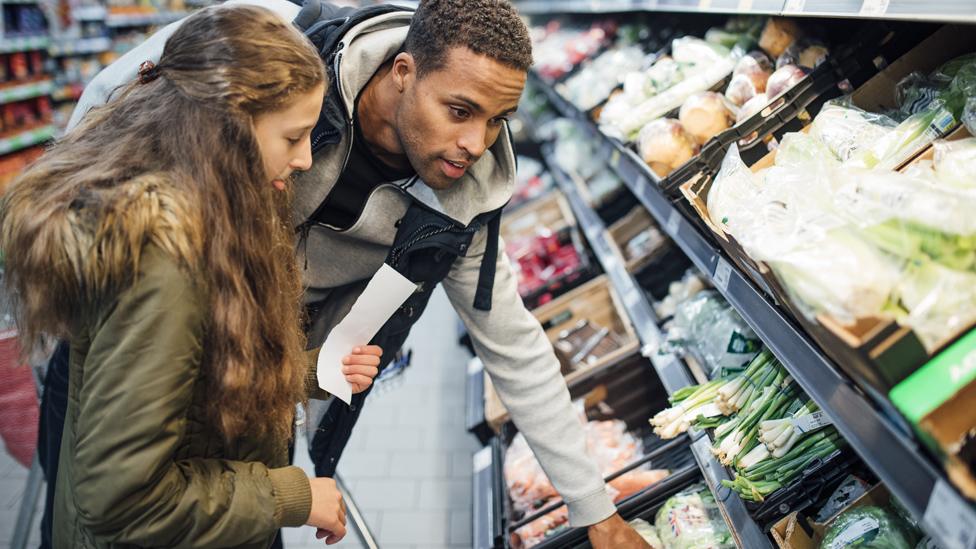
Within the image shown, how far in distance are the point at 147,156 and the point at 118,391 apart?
343mm

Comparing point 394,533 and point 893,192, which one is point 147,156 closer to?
point 893,192

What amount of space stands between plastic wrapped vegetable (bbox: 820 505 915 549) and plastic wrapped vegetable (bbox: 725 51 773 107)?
48.5 inches

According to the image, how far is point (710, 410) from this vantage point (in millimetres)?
1646

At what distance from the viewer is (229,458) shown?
120 cm

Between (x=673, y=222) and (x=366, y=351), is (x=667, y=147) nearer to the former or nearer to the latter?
(x=673, y=222)

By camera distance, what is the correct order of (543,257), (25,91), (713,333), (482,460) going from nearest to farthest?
1. (713,333)
2. (482,460)
3. (543,257)
4. (25,91)

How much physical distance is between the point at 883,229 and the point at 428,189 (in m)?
0.97

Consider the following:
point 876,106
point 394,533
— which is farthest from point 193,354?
point 394,533

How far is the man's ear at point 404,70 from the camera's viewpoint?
1.53m

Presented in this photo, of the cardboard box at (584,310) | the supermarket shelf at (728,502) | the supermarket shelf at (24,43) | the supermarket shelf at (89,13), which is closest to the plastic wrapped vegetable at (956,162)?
the supermarket shelf at (728,502)

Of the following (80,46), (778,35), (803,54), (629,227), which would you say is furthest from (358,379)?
(80,46)

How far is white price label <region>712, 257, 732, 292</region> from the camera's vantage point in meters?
1.43

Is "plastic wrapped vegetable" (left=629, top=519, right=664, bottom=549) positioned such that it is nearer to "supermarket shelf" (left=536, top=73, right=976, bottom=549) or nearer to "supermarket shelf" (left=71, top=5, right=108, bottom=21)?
"supermarket shelf" (left=536, top=73, right=976, bottom=549)

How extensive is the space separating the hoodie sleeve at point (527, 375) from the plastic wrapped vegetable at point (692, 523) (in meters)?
0.19
